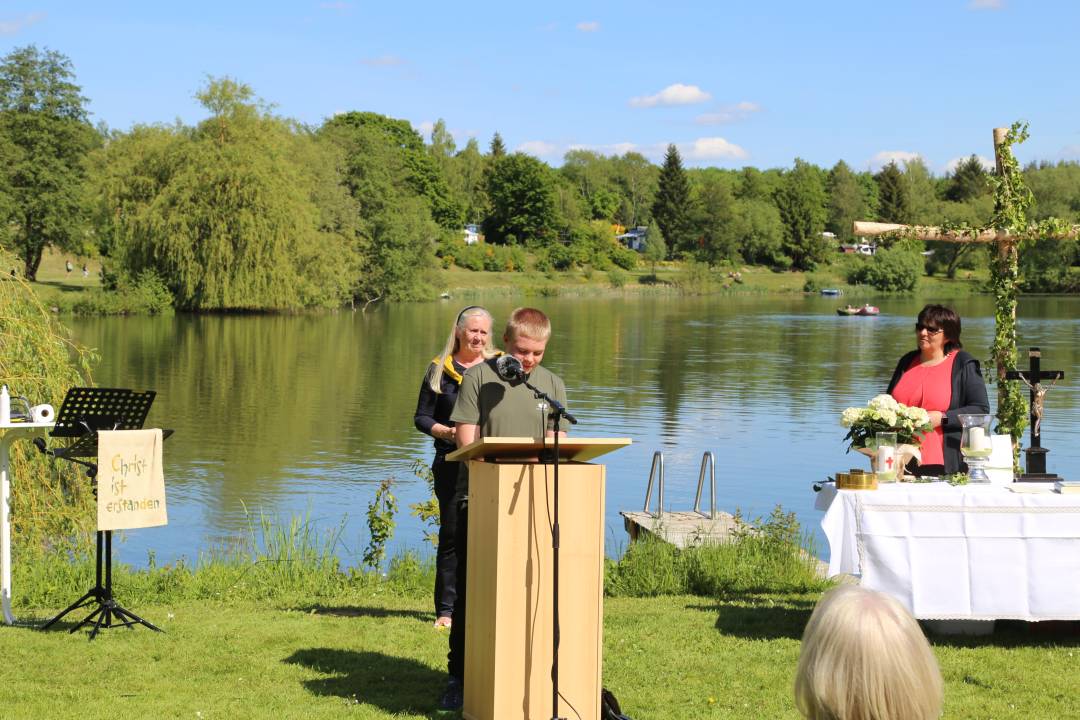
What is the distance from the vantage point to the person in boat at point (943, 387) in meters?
7.61

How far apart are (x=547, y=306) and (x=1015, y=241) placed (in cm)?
7283

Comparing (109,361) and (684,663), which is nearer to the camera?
(684,663)

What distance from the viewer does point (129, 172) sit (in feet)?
193

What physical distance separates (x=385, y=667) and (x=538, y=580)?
193cm

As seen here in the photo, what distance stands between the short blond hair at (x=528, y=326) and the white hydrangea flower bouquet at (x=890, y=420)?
224 cm

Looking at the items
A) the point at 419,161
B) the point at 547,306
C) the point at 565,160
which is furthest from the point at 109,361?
the point at 565,160

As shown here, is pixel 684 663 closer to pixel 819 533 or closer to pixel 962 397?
pixel 962 397

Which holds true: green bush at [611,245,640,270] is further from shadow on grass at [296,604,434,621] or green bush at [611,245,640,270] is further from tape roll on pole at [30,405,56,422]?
tape roll on pole at [30,405,56,422]

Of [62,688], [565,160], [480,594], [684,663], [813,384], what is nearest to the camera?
[480,594]

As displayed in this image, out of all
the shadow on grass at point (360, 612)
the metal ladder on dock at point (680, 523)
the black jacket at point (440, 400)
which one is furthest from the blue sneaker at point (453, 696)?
the metal ladder on dock at point (680, 523)

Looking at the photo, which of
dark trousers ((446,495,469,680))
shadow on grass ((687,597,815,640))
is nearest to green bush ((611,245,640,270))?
shadow on grass ((687,597,815,640))

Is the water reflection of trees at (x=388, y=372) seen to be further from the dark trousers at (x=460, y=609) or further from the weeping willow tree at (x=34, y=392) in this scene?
the weeping willow tree at (x=34, y=392)

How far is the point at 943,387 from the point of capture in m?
7.71

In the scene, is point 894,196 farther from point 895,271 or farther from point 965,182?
point 895,271
